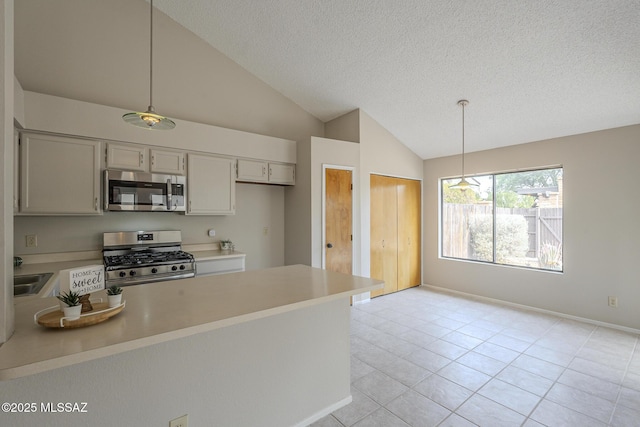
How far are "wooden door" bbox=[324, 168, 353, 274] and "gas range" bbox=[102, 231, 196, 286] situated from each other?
1.87 meters

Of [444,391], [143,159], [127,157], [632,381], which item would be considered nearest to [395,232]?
[444,391]

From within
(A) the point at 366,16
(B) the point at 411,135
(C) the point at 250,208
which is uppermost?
(A) the point at 366,16

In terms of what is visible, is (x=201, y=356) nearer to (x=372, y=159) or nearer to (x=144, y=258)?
(x=144, y=258)

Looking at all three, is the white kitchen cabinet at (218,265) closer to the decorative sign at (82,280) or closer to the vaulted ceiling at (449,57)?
the decorative sign at (82,280)

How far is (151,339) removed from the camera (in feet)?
3.28

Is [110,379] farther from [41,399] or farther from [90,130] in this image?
[90,130]

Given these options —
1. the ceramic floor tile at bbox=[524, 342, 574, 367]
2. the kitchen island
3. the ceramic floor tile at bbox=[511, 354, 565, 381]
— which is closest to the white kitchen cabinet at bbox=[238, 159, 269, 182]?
the kitchen island

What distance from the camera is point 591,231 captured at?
3613 mm

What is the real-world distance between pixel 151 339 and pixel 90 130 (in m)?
2.83

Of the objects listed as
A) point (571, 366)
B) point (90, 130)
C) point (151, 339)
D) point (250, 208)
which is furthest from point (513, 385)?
point (90, 130)

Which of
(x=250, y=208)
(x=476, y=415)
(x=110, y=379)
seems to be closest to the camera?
(x=110, y=379)

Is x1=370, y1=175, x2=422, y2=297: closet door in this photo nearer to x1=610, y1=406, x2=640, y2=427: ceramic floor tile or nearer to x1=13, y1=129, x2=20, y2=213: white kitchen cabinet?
x1=610, y1=406, x2=640, y2=427: ceramic floor tile

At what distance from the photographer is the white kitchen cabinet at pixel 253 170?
12.5ft

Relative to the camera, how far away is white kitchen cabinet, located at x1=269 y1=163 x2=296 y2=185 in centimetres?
407
